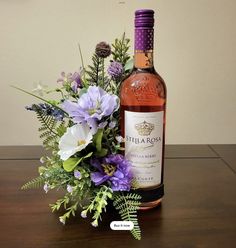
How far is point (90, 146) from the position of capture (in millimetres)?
583

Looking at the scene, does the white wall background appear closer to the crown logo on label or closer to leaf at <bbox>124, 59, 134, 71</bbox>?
leaf at <bbox>124, 59, 134, 71</bbox>

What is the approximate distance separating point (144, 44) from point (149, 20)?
0.13 ft

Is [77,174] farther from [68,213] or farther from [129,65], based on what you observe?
[129,65]

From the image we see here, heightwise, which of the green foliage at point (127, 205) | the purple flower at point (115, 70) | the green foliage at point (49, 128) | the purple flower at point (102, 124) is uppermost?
the purple flower at point (115, 70)

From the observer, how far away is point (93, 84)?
0.64m

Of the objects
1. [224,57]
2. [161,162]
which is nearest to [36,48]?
[224,57]

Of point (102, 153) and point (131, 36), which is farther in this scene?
point (131, 36)

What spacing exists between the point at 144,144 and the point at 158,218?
14cm

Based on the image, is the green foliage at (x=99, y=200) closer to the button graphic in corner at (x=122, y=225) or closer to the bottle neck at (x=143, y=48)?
the button graphic in corner at (x=122, y=225)

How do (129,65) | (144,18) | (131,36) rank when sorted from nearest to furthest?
(144,18) → (129,65) → (131,36)

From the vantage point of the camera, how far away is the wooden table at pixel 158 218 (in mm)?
526

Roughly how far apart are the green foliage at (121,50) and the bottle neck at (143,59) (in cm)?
7

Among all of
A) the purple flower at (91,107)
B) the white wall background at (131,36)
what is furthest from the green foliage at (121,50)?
the white wall background at (131,36)

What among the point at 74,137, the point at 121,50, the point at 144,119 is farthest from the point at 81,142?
the point at 121,50
